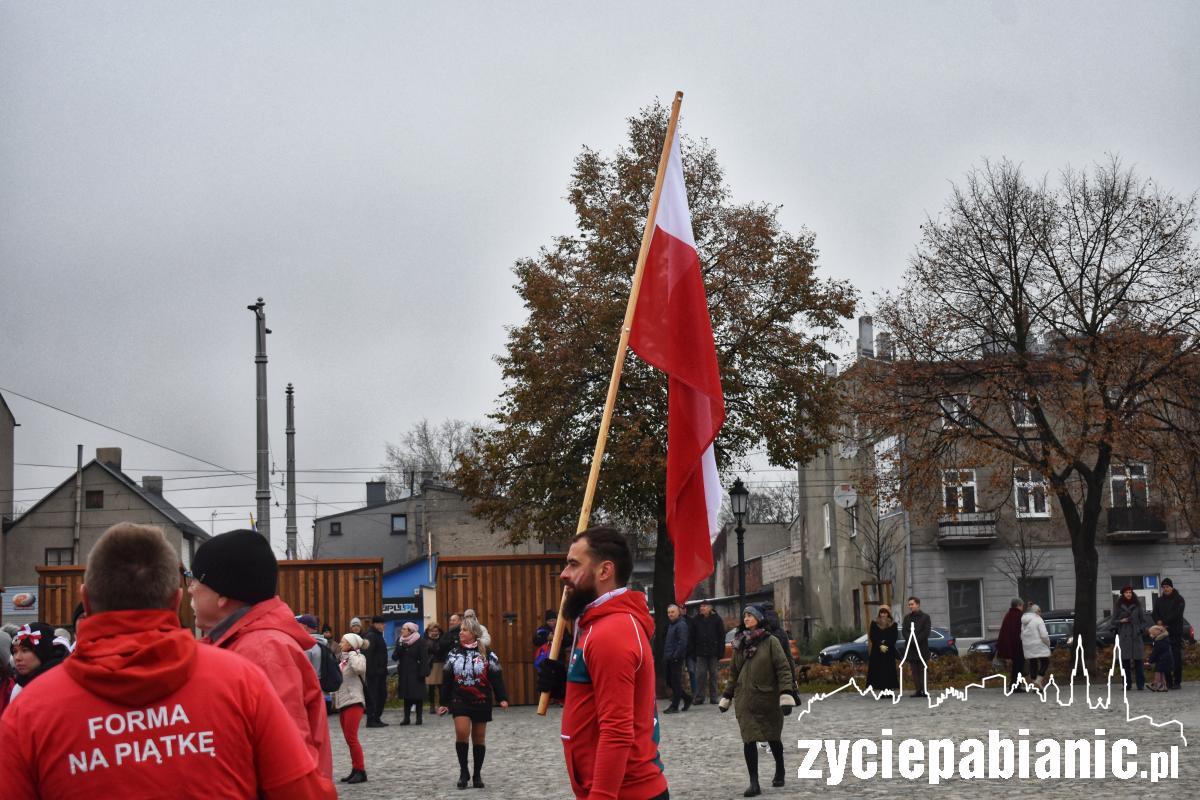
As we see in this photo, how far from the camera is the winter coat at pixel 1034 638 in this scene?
87.6ft

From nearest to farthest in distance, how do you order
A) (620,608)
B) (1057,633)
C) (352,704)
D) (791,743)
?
(620,608)
(352,704)
(791,743)
(1057,633)

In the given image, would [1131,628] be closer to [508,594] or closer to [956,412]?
[956,412]

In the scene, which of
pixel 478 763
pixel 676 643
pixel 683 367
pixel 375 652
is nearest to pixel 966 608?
pixel 676 643

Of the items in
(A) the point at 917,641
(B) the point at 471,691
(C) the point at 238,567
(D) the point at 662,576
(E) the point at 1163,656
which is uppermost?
(C) the point at 238,567

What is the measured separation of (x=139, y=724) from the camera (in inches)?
116

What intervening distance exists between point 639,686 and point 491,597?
22567 millimetres

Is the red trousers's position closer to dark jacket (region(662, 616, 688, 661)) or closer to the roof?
dark jacket (region(662, 616, 688, 661))

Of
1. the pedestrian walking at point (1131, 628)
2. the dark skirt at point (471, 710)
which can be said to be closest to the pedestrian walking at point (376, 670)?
the dark skirt at point (471, 710)

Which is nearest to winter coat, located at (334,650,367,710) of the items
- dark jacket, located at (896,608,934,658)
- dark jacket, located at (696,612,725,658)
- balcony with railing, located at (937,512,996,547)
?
dark jacket, located at (696,612,725,658)

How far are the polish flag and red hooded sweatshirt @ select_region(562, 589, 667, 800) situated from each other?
2.25 meters

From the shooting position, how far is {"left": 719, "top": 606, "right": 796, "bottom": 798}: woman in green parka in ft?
42.1

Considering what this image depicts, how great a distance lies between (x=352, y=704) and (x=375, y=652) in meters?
7.57

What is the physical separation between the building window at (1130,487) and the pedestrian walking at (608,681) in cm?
2889

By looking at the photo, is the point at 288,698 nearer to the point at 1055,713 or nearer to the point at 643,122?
the point at 1055,713
